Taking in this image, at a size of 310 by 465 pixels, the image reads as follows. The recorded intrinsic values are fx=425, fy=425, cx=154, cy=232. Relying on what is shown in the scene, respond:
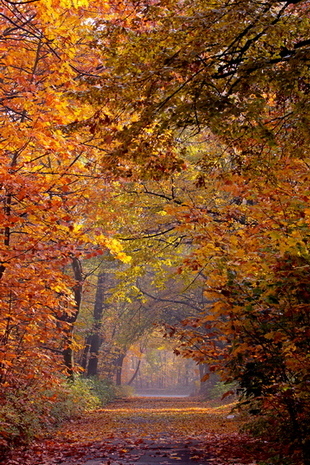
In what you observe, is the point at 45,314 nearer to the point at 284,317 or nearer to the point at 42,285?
the point at 42,285

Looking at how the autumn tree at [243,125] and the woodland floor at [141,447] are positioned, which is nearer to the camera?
the autumn tree at [243,125]

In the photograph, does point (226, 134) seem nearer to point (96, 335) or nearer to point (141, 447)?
point (141, 447)

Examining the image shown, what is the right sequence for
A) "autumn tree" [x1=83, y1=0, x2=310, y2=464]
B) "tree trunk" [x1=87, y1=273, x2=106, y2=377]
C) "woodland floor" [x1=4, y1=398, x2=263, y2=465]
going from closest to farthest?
"autumn tree" [x1=83, y1=0, x2=310, y2=464]
"woodland floor" [x1=4, y1=398, x2=263, y2=465]
"tree trunk" [x1=87, y1=273, x2=106, y2=377]

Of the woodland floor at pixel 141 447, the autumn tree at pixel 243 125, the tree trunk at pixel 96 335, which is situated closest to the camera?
the autumn tree at pixel 243 125

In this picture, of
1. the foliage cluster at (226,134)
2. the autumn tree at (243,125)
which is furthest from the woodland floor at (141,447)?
the autumn tree at (243,125)

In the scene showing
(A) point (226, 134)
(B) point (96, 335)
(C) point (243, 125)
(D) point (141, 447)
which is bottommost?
(D) point (141, 447)

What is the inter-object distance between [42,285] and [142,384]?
75.3 metres

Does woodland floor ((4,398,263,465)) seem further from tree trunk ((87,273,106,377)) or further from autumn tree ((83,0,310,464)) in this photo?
tree trunk ((87,273,106,377))

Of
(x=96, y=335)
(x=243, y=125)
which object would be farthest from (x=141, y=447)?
(x=96, y=335)

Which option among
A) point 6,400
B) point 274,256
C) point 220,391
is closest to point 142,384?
point 220,391

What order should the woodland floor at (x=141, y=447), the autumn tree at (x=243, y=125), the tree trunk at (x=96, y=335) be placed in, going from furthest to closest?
the tree trunk at (x=96, y=335) → the woodland floor at (x=141, y=447) → the autumn tree at (x=243, y=125)

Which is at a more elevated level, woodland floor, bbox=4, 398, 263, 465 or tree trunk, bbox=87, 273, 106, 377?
tree trunk, bbox=87, 273, 106, 377

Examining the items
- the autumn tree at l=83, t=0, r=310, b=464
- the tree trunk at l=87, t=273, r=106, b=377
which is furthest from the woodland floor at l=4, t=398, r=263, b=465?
the tree trunk at l=87, t=273, r=106, b=377

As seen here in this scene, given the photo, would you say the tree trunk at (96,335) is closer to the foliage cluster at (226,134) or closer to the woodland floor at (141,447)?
the woodland floor at (141,447)
